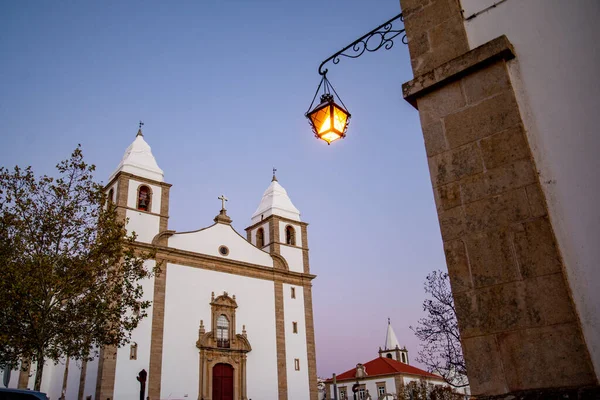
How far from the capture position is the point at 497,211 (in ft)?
11.7

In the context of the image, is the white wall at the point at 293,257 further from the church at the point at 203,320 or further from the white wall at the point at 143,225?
the white wall at the point at 143,225

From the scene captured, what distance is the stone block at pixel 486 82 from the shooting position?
12.6ft

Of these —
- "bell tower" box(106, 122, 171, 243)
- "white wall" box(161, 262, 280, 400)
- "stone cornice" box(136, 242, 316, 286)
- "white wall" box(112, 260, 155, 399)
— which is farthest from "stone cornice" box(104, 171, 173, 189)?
"white wall" box(112, 260, 155, 399)

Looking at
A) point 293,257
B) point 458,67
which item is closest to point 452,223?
point 458,67

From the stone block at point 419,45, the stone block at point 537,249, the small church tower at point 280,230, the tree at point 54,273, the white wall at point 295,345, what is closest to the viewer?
the stone block at point 537,249

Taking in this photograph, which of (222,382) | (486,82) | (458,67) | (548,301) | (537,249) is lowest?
(548,301)

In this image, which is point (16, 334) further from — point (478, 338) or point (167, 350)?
point (478, 338)

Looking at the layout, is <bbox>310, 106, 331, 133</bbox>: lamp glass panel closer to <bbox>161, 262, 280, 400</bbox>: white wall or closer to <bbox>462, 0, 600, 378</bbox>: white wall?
<bbox>462, 0, 600, 378</bbox>: white wall

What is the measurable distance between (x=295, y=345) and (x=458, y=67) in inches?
1037

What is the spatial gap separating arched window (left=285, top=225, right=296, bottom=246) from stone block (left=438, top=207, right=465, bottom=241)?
28.9 meters

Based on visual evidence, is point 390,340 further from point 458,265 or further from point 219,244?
point 458,265

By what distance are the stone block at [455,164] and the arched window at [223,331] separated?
23545 millimetres

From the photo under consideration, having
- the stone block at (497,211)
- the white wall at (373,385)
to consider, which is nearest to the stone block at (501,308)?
the stone block at (497,211)

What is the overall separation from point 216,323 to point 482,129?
23987mm
